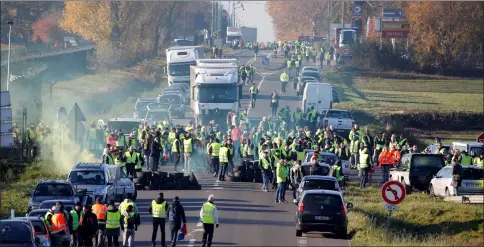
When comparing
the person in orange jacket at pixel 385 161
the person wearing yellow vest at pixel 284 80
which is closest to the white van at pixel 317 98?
the person wearing yellow vest at pixel 284 80

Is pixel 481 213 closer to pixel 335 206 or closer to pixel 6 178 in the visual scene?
pixel 335 206

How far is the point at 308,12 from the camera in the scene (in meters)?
122

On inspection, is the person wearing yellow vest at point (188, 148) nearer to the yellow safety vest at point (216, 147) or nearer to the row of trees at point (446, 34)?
the yellow safety vest at point (216, 147)

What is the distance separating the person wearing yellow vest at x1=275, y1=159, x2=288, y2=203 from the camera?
35.5m

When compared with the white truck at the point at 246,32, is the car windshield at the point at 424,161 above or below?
below

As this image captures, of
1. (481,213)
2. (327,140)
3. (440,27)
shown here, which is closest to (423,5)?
(440,27)

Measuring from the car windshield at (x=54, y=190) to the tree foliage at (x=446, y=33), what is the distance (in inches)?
2986

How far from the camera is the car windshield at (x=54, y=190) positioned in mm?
30781

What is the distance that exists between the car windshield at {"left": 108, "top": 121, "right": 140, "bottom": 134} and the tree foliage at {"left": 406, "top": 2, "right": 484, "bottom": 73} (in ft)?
183

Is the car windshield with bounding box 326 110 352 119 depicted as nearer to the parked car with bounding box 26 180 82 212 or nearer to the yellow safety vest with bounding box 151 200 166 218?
the parked car with bounding box 26 180 82 212

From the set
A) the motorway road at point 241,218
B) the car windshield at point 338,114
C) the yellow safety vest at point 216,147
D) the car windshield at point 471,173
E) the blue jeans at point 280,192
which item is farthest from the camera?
the car windshield at point 338,114

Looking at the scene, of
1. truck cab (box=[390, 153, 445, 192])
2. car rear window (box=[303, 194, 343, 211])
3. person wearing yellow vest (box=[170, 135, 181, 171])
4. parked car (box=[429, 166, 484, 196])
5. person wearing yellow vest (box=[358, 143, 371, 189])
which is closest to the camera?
car rear window (box=[303, 194, 343, 211])

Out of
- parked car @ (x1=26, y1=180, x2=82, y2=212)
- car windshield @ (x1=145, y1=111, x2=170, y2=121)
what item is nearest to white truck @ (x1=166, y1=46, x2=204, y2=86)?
car windshield @ (x1=145, y1=111, x2=170, y2=121)

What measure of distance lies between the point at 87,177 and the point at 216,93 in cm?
2793
